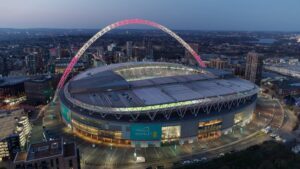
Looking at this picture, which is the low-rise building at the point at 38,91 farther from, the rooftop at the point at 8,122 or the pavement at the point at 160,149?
the pavement at the point at 160,149

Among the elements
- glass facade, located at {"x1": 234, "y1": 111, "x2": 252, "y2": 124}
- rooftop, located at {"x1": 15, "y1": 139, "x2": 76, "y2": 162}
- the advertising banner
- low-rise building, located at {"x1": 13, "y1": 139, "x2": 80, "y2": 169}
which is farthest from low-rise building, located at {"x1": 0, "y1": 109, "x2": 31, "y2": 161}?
glass facade, located at {"x1": 234, "y1": 111, "x2": 252, "y2": 124}

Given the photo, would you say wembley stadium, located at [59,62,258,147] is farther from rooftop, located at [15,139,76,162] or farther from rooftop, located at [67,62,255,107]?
rooftop, located at [15,139,76,162]

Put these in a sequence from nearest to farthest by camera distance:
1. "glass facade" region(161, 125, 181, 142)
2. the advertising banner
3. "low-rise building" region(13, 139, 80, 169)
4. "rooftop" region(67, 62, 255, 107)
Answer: "low-rise building" region(13, 139, 80, 169), the advertising banner, "glass facade" region(161, 125, 181, 142), "rooftop" region(67, 62, 255, 107)

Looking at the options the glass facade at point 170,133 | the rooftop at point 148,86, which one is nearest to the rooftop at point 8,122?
the rooftop at point 148,86

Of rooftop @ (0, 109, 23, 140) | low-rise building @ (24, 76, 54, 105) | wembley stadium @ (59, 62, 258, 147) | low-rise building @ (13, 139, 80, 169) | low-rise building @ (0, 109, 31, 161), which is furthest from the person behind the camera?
low-rise building @ (24, 76, 54, 105)

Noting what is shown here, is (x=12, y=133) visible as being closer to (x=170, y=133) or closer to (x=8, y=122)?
(x=8, y=122)

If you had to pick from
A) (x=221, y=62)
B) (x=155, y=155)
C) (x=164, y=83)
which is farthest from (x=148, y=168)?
(x=221, y=62)

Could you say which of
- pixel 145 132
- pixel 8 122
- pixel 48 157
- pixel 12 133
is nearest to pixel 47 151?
pixel 48 157

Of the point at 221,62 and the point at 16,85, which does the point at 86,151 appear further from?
the point at 221,62
